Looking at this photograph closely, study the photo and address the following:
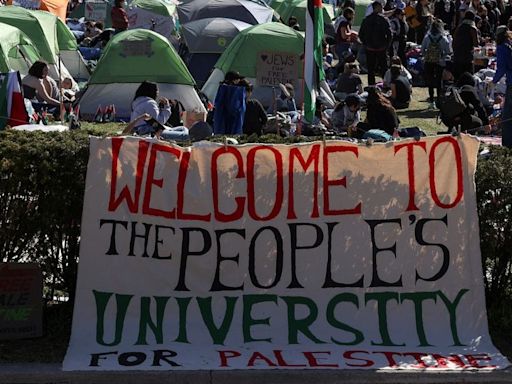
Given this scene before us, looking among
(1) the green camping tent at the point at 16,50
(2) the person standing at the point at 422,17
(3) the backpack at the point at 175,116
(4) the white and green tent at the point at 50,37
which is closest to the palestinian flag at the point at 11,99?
(3) the backpack at the point at 175,116

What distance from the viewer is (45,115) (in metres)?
17.1

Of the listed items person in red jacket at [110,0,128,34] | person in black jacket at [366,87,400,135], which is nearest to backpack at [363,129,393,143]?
person in black jacket at [366,87,400,135]

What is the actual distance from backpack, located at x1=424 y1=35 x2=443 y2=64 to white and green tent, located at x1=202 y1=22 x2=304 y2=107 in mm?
2179

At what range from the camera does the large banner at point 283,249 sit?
24.7ft

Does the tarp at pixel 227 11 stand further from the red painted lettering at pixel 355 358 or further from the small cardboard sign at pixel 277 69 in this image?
the red painted lettering at pixel 355 358

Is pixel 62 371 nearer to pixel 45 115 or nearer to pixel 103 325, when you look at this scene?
pixel 103 325

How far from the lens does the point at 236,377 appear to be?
7.03m

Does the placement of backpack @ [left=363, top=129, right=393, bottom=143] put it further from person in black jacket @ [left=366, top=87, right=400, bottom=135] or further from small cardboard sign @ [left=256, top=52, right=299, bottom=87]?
small cardboard sign @ [left=256, top=52, right=299, bottom=87]

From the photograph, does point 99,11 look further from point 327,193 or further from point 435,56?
point 327,193

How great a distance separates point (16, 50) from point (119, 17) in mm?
5030

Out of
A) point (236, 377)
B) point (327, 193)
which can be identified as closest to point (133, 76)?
point (327, 193)

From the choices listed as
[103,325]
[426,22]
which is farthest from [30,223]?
[426,22]

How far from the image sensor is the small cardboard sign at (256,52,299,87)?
1955cm

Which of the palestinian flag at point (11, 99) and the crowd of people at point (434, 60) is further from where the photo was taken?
the crowd of people at point (434, 60)
